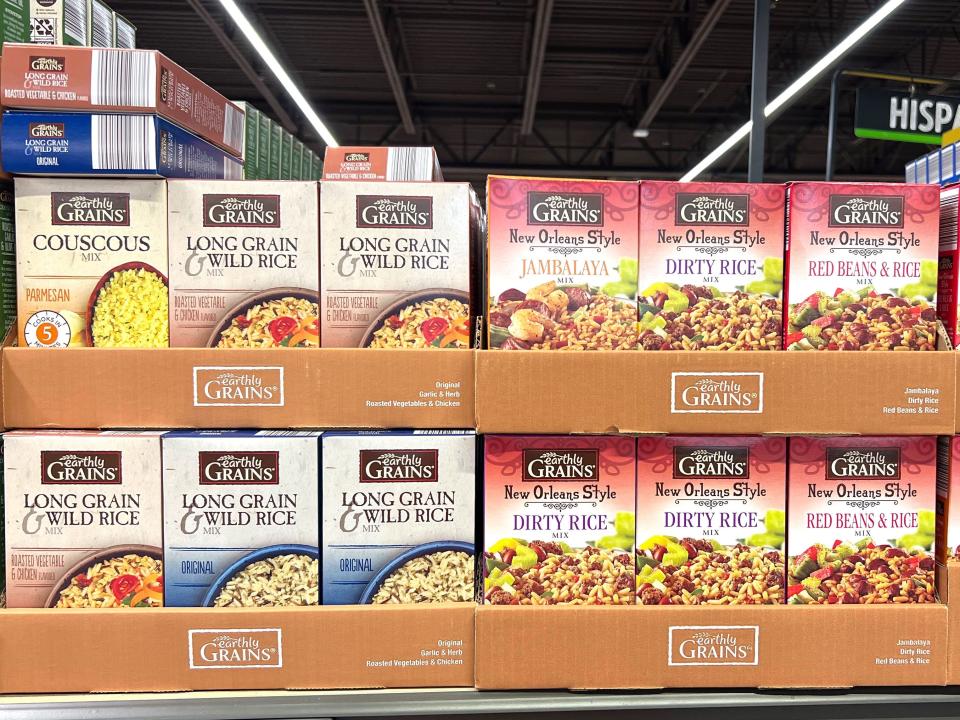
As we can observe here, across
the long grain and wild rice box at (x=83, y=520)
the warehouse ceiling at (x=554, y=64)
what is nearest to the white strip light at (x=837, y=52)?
the warehouse ceiling at (x=554, y=64)

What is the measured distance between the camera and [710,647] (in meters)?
1.41

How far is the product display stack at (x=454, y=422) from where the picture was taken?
1393mm

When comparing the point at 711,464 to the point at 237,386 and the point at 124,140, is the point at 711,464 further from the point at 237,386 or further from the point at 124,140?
the point at 124,140

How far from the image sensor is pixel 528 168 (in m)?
13.3

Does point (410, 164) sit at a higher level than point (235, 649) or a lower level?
higher

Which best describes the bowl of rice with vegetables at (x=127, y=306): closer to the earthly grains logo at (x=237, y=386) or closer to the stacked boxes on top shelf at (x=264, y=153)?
the earthly grains logo at (x=237, y=386)

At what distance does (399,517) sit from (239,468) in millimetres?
357

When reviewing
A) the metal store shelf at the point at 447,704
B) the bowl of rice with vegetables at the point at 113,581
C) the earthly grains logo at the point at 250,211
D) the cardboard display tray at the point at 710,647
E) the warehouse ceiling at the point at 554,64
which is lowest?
the metal store shelf at the point at 447,704

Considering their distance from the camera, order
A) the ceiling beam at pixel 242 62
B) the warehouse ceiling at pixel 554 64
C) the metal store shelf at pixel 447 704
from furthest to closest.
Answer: the warehouse ceiling at pixel 554 64, the ceiling beam at pixel 242 62, the metal store shelf at pixel 447 704

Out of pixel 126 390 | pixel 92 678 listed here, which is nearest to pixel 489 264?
pixel 126 390

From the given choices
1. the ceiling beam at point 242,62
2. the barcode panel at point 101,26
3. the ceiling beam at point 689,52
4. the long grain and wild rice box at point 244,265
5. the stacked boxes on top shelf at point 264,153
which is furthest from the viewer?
the ceiling beam at point 242,62

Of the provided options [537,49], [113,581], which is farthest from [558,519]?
[537,49]

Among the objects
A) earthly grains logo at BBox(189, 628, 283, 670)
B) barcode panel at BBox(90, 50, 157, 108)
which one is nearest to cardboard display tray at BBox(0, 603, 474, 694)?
earthly grains logo at BBox(189, 628, 283, 670)

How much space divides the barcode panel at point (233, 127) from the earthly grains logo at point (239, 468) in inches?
33.1
